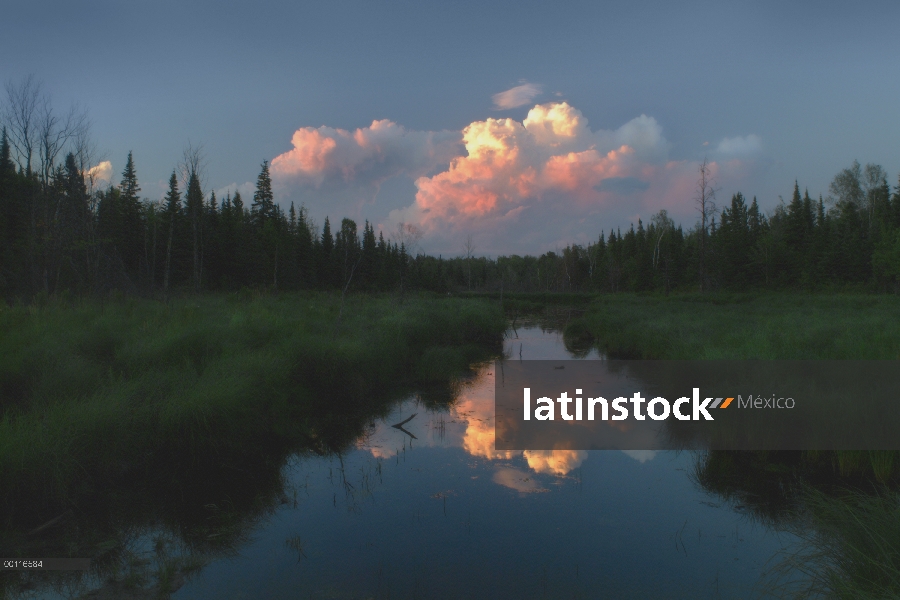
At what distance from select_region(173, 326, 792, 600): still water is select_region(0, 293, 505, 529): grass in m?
1.30

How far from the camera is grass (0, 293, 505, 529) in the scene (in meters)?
5.77

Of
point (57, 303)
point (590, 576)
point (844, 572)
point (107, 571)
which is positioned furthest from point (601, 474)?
point (57, 303)

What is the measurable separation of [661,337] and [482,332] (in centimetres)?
787

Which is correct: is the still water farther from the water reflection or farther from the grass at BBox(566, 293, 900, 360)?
the grass at BBox(566, 293, 900, 360)

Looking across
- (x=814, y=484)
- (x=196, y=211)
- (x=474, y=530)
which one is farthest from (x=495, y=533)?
(x=196, y=211)

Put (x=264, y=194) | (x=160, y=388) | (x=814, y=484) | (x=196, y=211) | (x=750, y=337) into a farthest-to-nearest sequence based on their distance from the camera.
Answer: (x=264, y=194) < (x=196, y=211) < (x=750, y=337) < (x=160, y=388) < (x=814, y=484)

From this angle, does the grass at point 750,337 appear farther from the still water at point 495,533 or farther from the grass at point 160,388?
the grass at point 160,388

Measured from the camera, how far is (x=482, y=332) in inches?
885

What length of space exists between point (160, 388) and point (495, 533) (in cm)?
532

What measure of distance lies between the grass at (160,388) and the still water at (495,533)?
51.2 inches

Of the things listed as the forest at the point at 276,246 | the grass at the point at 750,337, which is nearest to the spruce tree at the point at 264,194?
the forest at the point at 276,246

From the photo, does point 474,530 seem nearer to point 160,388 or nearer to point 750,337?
point 160,388

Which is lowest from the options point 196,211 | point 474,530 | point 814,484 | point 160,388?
point 474,530

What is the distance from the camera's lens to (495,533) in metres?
5.82
